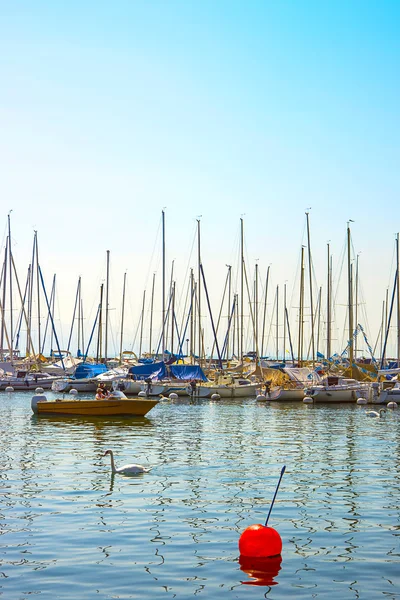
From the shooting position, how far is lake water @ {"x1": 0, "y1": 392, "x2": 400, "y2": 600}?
13.5m

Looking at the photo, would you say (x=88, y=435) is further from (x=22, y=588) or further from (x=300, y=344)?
(x=300, y=344)

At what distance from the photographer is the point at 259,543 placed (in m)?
14.9

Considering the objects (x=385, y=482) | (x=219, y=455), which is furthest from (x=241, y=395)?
(x=385, y=482)

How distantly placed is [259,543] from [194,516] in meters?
3.92

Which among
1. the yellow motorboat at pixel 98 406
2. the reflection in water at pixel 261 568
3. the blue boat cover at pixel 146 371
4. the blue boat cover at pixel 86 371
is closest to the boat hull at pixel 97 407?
the yellow motorboat at pixel 98 406

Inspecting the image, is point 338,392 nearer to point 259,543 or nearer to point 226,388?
point 226,388

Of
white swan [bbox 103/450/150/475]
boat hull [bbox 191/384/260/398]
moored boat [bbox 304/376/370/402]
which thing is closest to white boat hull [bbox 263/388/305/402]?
moored boat [bbox 304/376/370/402]

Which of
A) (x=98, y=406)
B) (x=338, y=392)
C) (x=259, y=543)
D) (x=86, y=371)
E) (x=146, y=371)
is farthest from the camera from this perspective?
(x=86, y=371)

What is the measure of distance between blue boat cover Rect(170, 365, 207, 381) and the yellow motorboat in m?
24.2

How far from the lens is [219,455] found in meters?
30.4

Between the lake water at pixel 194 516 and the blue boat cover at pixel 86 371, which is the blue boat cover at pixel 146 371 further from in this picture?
the lake water at pixel 194 516

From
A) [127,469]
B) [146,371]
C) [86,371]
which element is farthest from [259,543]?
[86,371]

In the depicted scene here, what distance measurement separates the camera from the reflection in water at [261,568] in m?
13.7

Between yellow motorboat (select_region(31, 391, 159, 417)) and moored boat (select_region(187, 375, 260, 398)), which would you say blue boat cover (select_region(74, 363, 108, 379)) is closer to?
moored boat (select_region(187, 375, 260, 398))
